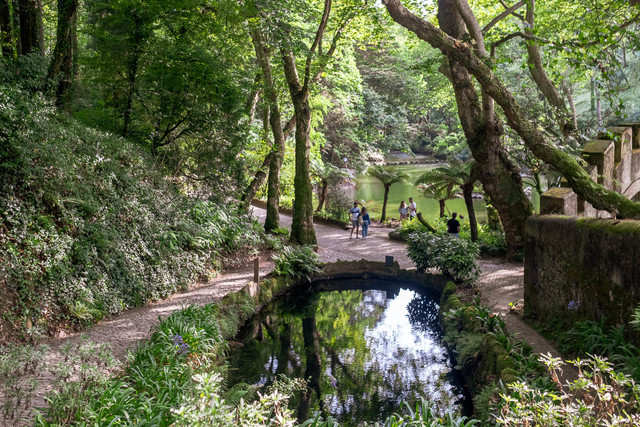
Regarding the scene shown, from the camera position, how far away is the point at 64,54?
11.7 m

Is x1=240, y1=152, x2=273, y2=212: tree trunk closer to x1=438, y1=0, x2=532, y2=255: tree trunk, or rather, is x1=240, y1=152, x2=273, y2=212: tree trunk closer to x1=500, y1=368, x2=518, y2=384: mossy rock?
x1=438, y1=0, x2=532, y2=255: tree trunk

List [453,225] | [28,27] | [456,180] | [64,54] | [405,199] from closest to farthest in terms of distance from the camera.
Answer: [64,54], [28,27], [453,225], [456,180], [405,199]

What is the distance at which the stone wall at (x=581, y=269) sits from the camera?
22.4 feet

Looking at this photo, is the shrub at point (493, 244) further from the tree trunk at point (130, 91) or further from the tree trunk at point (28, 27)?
the tree trunk at point (28, 27)

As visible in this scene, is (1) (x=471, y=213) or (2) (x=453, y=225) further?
(1) (x=471, y=213)

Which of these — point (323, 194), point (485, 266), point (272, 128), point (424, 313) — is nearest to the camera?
point (424, 313)

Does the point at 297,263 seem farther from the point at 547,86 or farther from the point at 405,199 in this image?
the point at 405,199

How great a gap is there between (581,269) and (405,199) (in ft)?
99.9

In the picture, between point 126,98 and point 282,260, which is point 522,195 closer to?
point 282,260

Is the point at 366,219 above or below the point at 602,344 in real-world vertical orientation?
above

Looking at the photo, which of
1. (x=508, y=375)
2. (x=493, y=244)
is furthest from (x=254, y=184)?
(x=508, y=375)

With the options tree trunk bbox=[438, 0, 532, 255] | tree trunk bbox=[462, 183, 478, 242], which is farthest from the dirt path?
tree trunk bbox=[462, 183, 478, 242]

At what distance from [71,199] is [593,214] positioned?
34.9 ft

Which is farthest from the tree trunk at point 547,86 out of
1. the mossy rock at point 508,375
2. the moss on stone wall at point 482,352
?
the mossy rock at point 508,375
